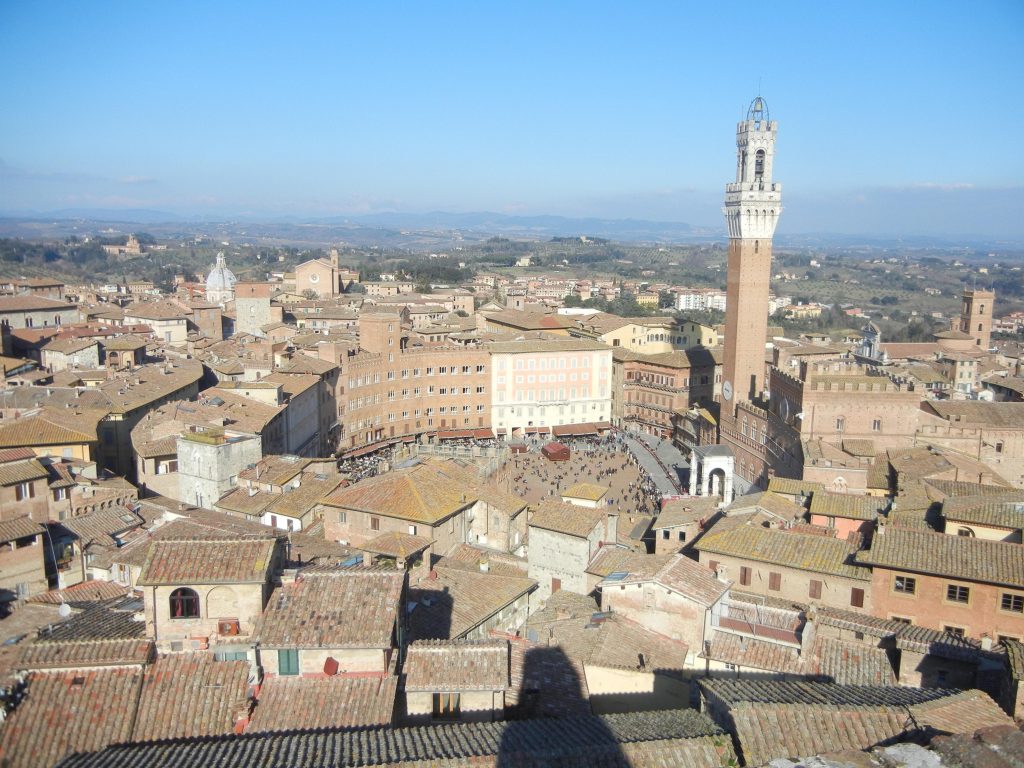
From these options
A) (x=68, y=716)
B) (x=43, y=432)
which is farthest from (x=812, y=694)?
(x=43, y=432)

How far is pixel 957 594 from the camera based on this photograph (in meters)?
18.4

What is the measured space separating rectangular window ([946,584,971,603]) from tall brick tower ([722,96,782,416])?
1136 inches

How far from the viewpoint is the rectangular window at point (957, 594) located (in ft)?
59.8

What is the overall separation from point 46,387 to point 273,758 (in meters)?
34.1

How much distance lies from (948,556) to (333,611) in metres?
13.7

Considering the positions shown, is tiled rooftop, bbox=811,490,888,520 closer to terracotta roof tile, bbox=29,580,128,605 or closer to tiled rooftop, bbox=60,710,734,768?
tiled rooftop, bbox=60,710,734,768

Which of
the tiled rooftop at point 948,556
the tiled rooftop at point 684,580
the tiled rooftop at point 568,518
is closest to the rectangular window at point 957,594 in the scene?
the tiled rooftop at point 948,556

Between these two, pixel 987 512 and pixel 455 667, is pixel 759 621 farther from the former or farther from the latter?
pixel 987 512

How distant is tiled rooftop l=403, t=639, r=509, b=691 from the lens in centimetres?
1161

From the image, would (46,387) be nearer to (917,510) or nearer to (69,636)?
(69,636)

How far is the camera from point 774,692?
12.3 metres

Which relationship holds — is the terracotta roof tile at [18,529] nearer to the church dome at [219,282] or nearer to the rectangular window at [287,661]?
the rectangular window at [287,661]

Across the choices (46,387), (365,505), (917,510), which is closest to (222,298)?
(46,387)

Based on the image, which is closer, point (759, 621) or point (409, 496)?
point (759, 621)
